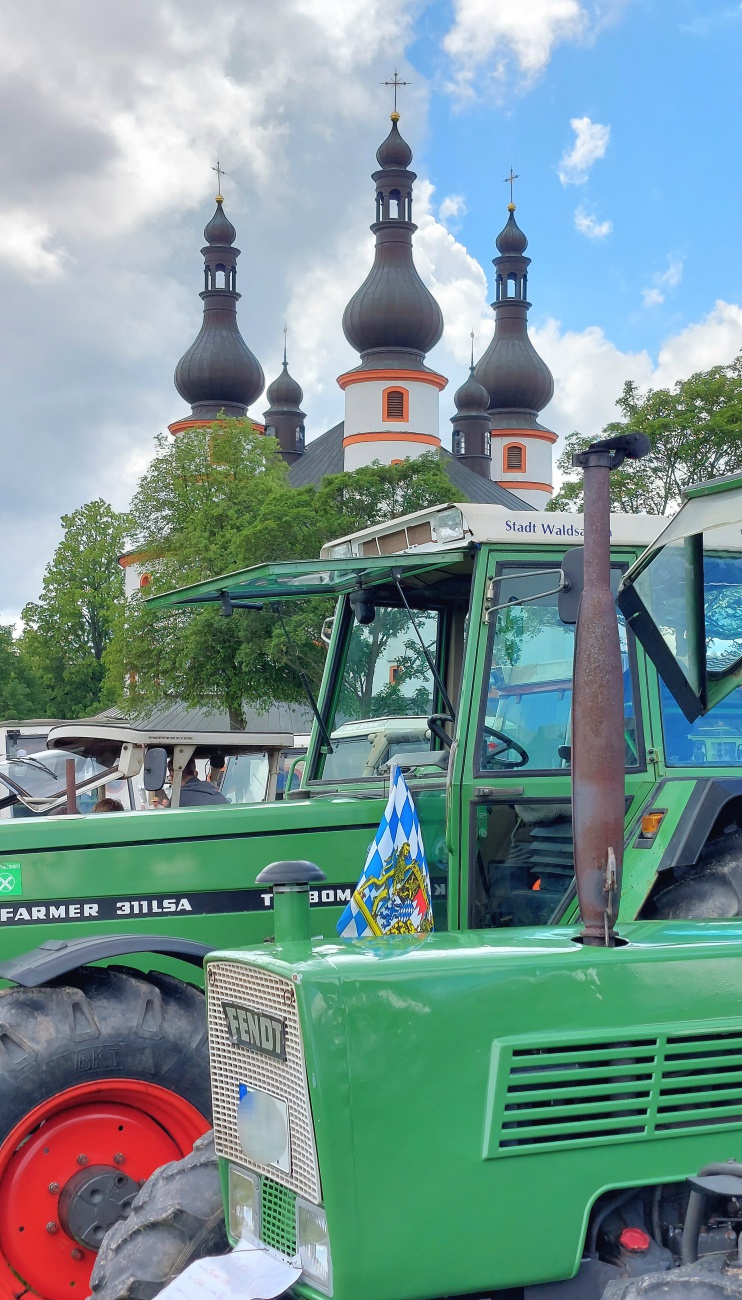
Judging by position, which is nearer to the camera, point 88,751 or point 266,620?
point 88,751

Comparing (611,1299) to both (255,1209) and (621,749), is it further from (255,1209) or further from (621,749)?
(621,749)

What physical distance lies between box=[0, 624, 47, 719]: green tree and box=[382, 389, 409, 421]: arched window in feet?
77.7

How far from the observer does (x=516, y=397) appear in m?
73.3

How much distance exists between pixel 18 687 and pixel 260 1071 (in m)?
68.3

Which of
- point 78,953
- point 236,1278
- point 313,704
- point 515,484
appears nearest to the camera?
point 236,1278

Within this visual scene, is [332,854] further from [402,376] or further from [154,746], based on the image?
[402,376]

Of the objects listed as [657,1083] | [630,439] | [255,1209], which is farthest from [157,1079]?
[630,439]

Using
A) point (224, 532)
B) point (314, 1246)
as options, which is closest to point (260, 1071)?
point (314, 1246)

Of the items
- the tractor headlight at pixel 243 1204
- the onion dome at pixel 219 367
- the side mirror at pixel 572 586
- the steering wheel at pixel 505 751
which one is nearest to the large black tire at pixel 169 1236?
the tractor headlight at pixel 243 1204

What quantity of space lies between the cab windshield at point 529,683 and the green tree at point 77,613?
192 feet

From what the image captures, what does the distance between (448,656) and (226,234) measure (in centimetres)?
6821

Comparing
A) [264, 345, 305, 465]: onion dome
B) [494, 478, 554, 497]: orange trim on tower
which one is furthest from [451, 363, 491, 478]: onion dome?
[264, 345, 305, 465]: onion dome

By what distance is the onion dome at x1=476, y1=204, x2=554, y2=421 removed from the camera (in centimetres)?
7269

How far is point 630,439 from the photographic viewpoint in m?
3.56
